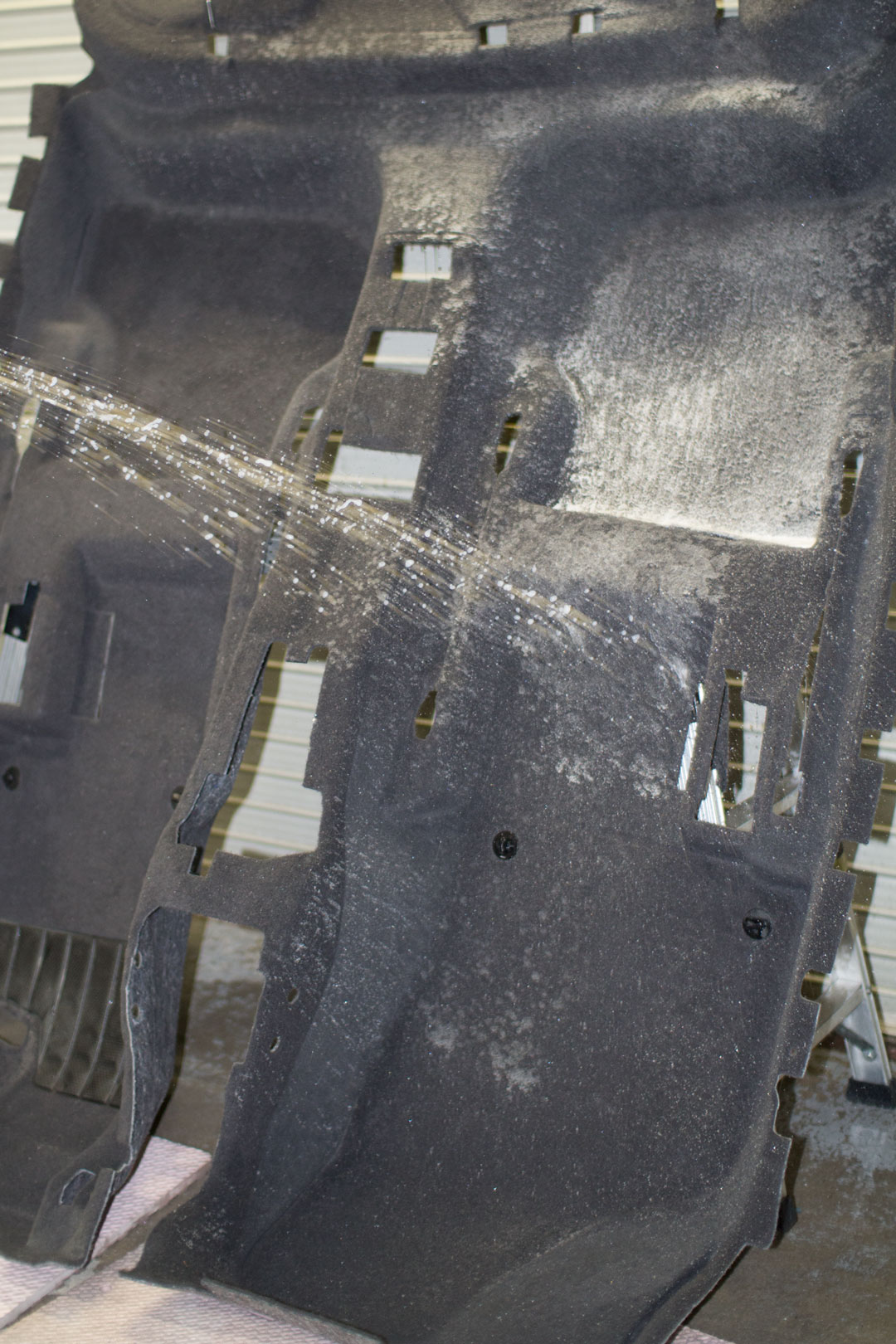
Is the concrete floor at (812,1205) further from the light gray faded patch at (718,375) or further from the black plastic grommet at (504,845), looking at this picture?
the light gray faded patch at (718,375)

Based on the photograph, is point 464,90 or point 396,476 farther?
point 396,476

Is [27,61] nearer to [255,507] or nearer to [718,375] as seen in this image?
[255,507]

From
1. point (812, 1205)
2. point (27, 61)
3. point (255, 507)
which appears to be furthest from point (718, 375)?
point (27, 61)

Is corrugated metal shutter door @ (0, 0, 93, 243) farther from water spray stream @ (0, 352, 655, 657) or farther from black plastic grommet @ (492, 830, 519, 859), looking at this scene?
black plastic grommet @ (492, 830, 519, 859)

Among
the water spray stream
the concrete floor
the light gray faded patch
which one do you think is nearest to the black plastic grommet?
the water spray stream

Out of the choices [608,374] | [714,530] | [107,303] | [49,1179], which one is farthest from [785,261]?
[49,1179]

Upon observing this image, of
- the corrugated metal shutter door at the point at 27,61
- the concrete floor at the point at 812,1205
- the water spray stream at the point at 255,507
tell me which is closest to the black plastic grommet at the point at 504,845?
the water spray stream at the point at 255,507

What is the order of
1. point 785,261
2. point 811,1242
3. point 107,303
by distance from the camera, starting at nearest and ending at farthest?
point 785,261 → point 811,1242 → point 107,303

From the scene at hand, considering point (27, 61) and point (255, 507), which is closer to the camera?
point (255, 507)

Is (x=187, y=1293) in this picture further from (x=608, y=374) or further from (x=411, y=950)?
(x=608, y=374)
